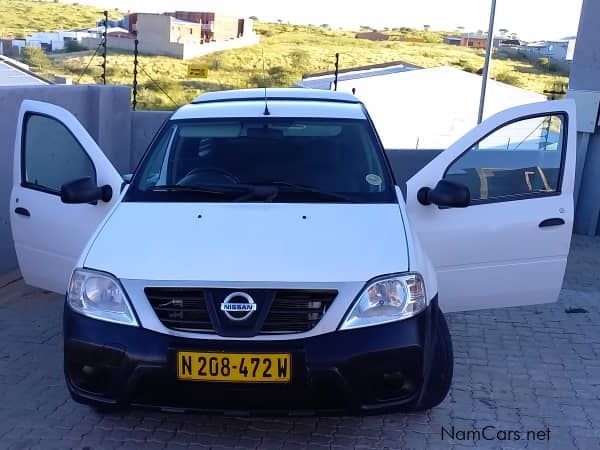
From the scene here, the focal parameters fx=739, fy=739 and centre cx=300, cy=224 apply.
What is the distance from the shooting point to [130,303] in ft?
11.2

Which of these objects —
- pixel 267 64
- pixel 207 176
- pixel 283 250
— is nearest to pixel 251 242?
pixel 283 250

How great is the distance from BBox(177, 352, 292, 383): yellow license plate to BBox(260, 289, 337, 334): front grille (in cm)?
→ 15

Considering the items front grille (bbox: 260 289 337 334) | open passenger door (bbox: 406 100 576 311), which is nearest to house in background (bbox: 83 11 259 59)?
open passenger door (bbox: 406 100 576 311)

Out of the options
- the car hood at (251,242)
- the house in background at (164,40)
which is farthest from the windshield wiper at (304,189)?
the house in background at (164,40)

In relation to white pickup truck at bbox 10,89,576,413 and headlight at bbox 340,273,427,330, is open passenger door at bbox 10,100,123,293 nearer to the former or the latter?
white pickup truck at bbox 10,89,576,413

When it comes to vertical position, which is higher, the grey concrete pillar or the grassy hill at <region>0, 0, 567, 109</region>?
the grey concrete pillar

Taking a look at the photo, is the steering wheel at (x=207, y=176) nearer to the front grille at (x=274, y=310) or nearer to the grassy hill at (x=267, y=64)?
the front grille at (x=274, y=310)

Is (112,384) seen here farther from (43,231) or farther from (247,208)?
(43,231)

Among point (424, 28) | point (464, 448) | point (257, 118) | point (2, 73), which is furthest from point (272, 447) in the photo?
point (424, 28)

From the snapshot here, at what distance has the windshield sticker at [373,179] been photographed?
14.5 ft

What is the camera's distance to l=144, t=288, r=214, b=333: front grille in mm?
3383

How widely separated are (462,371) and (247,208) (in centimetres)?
193

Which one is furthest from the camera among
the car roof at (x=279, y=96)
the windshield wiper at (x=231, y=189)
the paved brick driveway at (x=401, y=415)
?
the car roof at (x=279, y=96)

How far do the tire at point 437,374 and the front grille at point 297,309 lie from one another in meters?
0.62
